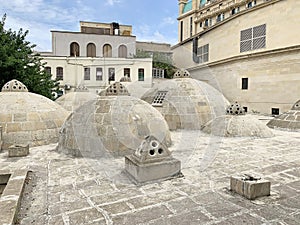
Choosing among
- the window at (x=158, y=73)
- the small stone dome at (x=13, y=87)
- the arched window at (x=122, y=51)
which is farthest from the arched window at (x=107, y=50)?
the small stone dome at (x=13, y=87)

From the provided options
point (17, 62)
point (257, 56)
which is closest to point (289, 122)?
point (257, 56)

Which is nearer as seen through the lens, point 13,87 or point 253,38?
point 13,87

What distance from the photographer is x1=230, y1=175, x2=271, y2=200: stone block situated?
4598 mm

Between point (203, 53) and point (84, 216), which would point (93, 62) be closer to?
point (203, 53)

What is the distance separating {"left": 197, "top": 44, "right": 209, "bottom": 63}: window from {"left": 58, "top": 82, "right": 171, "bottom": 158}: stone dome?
2353 centimetres

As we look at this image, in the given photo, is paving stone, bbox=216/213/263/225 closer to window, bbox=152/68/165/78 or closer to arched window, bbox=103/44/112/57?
window, bbox=152/68/165/78

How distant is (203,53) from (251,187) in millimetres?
28133

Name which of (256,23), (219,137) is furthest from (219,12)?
(219,137)

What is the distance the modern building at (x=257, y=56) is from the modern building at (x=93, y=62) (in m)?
8.00

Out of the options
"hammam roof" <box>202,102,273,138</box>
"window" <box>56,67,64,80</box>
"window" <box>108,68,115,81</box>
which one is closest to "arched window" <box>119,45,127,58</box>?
"window" <box>108,68,115,81</box>

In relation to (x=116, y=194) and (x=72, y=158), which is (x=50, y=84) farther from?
(x=116, y=194)

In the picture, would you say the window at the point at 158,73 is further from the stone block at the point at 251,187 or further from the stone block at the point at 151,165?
the stone block at the point at 251,187

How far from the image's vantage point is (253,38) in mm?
22234

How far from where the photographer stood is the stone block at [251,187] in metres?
4.60
